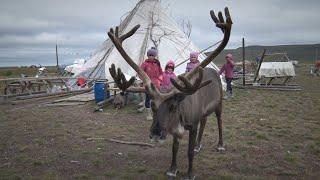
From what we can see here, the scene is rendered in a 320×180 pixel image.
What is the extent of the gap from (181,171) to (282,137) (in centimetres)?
310

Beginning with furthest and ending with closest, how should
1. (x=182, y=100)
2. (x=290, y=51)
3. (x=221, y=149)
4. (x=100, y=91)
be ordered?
(x=290, y=51) → (x=100, y=91) → (x=221, y=149) → (x=182, y=100)

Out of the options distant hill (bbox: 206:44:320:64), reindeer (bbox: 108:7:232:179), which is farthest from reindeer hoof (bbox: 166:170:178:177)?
distant hill (bbox: 206:44:320:64)

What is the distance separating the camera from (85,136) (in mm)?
8164

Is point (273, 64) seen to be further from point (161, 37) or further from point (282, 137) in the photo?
point (282, 137)

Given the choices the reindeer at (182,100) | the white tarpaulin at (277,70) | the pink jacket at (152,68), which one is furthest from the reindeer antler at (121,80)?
the white tarpaulin at (277,70)

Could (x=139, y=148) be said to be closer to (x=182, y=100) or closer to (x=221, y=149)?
(x=221, y=149)

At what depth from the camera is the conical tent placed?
1639cm

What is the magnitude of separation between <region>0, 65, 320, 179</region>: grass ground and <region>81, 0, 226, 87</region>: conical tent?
5441mm

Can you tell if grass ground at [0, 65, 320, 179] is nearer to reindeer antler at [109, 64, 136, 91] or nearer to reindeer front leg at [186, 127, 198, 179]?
reindeer front leg at [186, 127, 198, 179]

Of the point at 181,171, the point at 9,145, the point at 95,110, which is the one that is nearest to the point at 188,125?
the point at 181,171

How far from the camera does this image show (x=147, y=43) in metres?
16.6

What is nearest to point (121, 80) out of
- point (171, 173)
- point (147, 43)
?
point (171, 173)

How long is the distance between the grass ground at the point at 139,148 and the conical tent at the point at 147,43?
17.9ft

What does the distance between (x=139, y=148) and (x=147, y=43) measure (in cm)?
1003
